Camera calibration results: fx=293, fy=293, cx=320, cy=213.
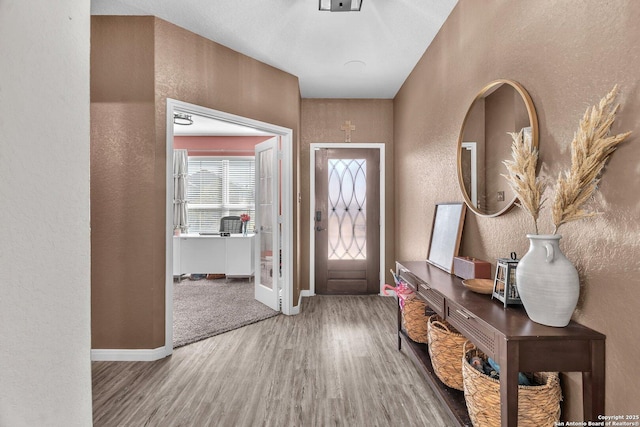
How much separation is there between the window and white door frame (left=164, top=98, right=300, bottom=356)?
2.72 metres

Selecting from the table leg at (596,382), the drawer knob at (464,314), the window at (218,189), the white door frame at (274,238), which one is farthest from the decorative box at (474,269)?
the window at (218,189)

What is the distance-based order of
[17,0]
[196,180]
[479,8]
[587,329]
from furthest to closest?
[196,180], [479,8], [587,329], [17,0]

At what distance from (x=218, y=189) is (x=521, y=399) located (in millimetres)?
5704

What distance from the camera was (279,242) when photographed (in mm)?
3434

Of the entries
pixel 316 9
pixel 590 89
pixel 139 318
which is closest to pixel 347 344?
pixel 139 318

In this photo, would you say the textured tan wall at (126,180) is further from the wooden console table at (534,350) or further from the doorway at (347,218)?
the wooden console table at (534,350)

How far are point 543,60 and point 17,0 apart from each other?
1839 millimetres

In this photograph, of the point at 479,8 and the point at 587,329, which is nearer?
the point at 587,329

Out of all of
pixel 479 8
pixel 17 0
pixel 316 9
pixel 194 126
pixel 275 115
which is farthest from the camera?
pixel 194 126

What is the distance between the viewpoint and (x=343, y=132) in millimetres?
4109

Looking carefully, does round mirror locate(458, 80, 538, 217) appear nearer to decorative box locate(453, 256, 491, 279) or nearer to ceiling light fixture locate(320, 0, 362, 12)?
decorative box locate(453, 256, 491, 279)

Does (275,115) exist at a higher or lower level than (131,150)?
higher

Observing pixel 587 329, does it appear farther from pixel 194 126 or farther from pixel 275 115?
pixel 194 126

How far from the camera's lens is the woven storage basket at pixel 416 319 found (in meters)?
2.29
